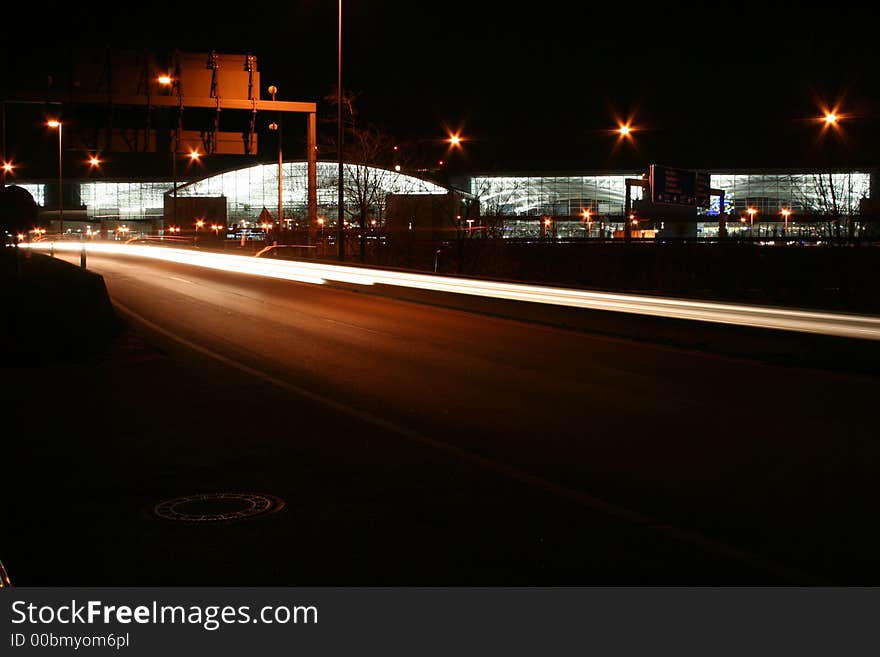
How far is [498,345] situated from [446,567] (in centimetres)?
1252

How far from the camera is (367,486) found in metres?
8.24

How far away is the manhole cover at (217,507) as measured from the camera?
7387mm

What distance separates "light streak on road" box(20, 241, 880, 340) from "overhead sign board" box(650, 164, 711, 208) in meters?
27.6

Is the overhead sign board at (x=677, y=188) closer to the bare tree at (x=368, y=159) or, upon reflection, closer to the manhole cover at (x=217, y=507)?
the bare tree at (x=368, y=159)

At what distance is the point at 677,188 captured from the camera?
61.7m

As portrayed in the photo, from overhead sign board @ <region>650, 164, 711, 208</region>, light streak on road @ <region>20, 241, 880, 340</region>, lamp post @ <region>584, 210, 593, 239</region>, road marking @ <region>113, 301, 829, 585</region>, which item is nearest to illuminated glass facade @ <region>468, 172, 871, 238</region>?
lamp post @ <region>584, 210, 593, 239</region>

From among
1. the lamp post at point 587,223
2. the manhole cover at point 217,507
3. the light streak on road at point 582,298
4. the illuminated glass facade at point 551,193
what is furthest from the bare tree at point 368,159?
the manhole cover at point 217,507

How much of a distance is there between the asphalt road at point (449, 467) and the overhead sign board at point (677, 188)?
43332mm

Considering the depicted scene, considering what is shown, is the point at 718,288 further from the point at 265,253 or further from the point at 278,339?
the point at 265,253

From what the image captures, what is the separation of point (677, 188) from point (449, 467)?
55.6m

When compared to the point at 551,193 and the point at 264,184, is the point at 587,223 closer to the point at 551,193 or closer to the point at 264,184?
the point at 551,193

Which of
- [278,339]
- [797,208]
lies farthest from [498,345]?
[797,208]

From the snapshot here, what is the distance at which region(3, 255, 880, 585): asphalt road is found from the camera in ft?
20.5

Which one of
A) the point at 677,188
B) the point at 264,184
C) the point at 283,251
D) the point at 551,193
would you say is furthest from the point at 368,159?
the point at 264,184
